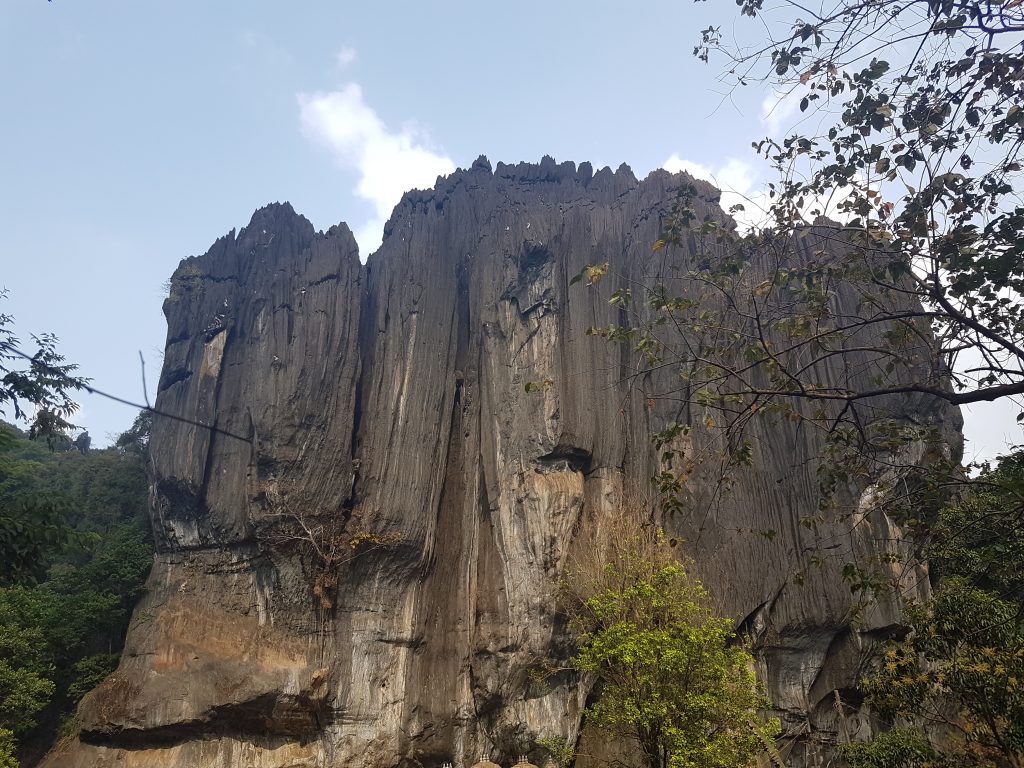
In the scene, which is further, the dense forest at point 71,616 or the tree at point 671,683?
the dense forest at point 71,616

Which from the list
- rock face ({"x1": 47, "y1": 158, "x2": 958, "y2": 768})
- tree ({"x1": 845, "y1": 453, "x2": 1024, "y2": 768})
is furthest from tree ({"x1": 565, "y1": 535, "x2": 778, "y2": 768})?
rock face ({"x1": 47, "y1": 158, "x2": 958, "y2": 768})

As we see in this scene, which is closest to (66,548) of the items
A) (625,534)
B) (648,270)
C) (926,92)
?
(926,92)

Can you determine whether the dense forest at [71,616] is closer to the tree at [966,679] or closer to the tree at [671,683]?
the tree at [671,683]

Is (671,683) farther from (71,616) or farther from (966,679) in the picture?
(71,616)

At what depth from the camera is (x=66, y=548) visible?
27.8ft

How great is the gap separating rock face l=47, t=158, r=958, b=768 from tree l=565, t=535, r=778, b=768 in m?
2.95

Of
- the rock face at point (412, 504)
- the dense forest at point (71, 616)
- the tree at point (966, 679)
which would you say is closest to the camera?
the tree at point (966, 679)

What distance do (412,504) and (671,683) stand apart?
9346 millimetres

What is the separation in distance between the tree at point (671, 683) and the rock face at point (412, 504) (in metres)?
2.95

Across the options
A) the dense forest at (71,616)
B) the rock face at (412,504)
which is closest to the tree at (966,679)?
the rock face at (412,504)

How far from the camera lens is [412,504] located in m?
19.1

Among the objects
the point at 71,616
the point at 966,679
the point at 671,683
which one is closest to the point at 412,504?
the point at 671,683

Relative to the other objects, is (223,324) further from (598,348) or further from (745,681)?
(745,681)

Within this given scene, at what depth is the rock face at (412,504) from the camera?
16641 millimetres
